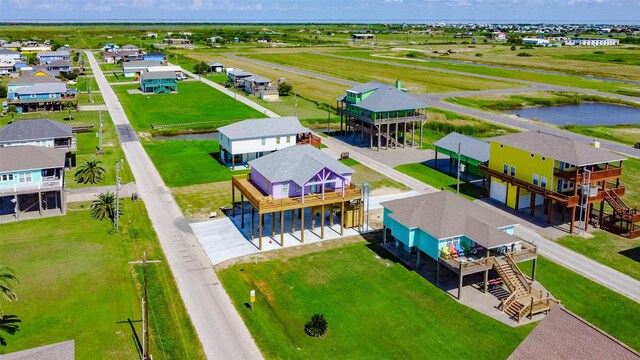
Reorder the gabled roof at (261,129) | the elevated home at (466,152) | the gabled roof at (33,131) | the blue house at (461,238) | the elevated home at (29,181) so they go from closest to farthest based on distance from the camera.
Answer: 1. the blue house at (461,238)
2. the elevated home at (29,181)
3. the elevated home at (466,152)
4. the gabled roof at (33,131)
5. the gabled roof at (261,129)

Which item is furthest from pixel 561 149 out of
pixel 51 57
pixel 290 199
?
pixel 51 57

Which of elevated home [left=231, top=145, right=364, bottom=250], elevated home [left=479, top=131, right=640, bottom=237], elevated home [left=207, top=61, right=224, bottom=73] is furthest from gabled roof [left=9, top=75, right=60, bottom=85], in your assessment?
elevated home [left=479, top=131, right=640, bottom=237]

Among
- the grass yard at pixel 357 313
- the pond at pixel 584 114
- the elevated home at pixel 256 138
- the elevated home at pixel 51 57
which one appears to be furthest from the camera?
the elevated home at pixel 51 57

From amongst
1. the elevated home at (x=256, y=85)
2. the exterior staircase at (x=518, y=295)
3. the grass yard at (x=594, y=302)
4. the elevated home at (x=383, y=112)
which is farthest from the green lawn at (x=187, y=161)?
the elevated home at (x=256, y=85)

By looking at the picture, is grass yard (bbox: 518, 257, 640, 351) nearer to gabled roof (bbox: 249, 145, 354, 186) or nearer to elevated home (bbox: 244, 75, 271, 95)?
gabled roof (bbox: 249, 145, 354, 186)

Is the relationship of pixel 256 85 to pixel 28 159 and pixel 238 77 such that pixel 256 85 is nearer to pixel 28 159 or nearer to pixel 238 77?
pixel 238 77

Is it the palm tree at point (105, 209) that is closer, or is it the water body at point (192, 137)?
the palm tree at point (105, 209)

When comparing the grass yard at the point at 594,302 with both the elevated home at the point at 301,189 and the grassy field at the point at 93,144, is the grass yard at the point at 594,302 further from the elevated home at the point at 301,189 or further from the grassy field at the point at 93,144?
the grassy field at the point at 93,144

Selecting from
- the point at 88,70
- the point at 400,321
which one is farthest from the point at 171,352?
the point at 88,70
